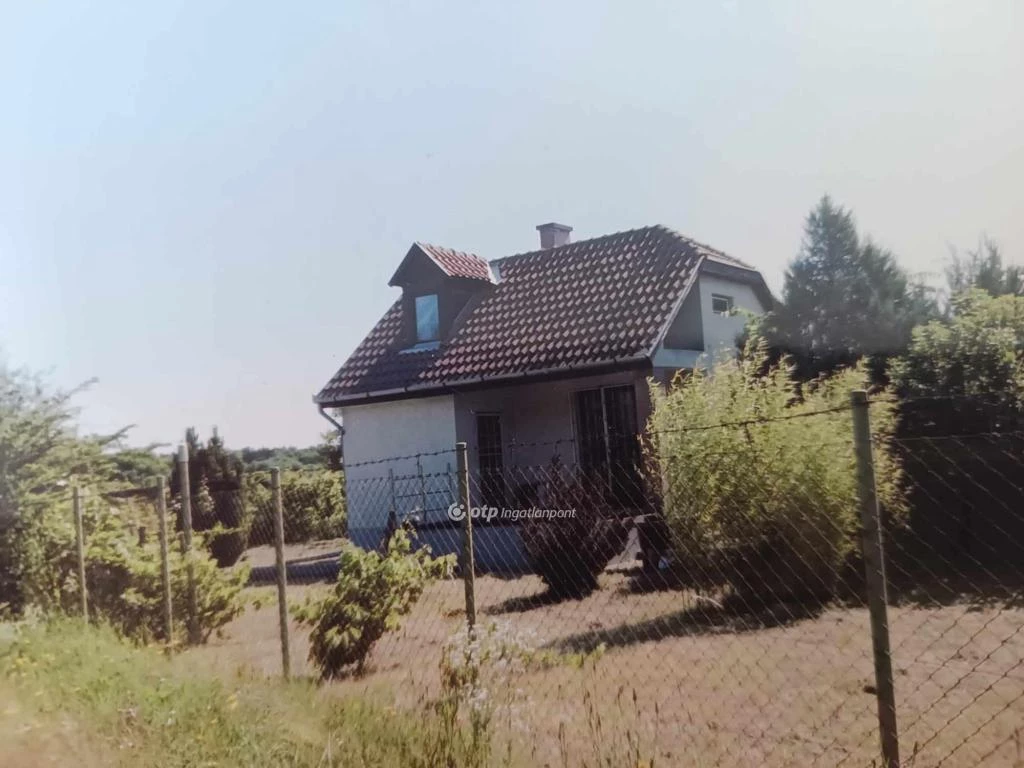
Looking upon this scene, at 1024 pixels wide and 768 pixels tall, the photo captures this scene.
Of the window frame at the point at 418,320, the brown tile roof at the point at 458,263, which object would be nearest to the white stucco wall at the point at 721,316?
the brown tile roof at the point at 458,263

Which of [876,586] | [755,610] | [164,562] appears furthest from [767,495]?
[164,562]

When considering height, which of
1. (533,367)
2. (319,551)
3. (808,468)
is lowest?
(319,551)

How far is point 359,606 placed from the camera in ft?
21.3

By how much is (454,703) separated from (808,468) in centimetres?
446

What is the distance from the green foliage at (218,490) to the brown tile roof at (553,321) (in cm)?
285

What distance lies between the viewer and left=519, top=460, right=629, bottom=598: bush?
30.0 feet

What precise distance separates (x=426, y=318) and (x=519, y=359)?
3254 mm

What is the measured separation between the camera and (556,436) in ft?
51.8

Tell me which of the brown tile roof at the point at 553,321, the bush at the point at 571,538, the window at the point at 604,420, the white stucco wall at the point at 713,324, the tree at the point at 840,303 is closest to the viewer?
the bush at the point at 571,538

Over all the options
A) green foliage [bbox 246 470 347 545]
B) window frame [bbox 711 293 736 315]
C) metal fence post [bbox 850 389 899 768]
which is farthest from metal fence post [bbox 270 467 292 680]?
green foliage [bbox 246 470 347 545]

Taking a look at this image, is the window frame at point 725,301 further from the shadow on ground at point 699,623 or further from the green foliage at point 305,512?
the shadow on ground at point 699,623

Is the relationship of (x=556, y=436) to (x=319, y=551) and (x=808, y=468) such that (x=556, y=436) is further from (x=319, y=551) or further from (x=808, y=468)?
(x=808, y=468)

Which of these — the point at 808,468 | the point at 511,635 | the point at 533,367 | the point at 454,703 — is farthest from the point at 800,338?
the point at 454,703

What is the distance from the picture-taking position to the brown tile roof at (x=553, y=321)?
1454 cm
